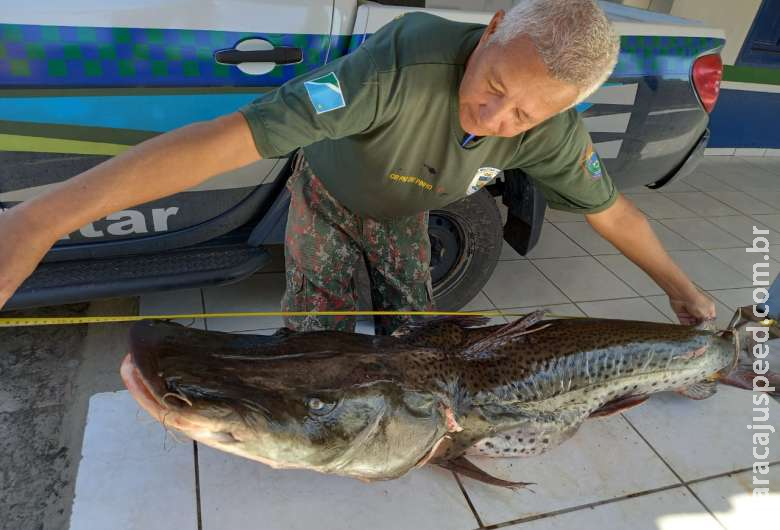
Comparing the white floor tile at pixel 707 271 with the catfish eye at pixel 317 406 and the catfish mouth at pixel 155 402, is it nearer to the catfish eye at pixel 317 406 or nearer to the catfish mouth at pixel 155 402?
the catfish eye at pixel 317 406

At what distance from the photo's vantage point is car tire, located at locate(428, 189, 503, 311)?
2.95 meters

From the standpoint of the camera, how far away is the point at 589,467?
233cm

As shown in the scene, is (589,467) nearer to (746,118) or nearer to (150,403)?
(150,403)

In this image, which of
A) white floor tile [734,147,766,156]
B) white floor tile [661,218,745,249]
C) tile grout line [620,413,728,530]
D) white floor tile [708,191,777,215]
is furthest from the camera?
white floor tile [734,147,766,156]

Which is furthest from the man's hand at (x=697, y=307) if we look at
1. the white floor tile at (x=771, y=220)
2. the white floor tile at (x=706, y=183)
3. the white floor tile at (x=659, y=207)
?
the white floor tile at (x=706, y=183)

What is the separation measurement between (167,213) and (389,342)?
1.27 metres

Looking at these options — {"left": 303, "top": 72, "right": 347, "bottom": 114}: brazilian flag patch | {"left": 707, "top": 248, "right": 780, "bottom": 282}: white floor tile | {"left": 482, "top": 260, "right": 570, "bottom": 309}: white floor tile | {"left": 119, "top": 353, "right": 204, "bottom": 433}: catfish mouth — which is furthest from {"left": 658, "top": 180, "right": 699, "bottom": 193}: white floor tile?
{"left": 119, "top": 353, "right": 204, "bottom": 433}: catfish mouth

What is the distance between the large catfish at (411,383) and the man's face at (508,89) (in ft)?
2.55

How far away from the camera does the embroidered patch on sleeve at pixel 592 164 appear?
192cm

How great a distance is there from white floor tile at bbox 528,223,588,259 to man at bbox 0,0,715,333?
6.00 feet

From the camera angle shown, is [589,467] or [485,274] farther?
[485,274]

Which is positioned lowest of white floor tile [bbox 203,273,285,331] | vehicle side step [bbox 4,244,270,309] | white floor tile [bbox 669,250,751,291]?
white floor tile [bbox 669,250,751,291]

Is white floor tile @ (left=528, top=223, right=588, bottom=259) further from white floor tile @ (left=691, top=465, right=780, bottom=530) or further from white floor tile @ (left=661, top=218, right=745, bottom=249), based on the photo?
white floor tile @ (left=691, top=465, right=780, bottom=530)

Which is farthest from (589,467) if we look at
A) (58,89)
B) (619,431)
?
(58,89)
